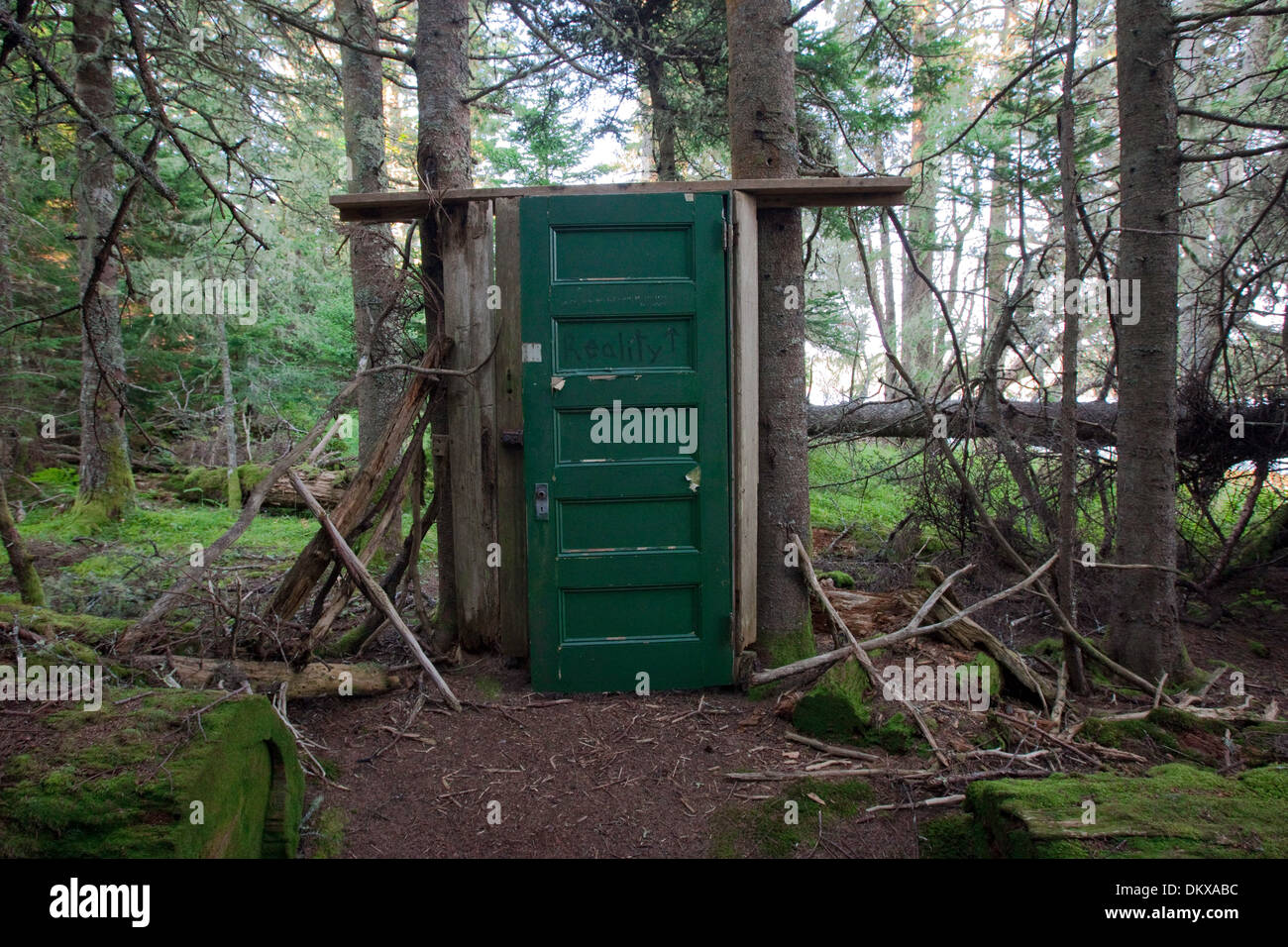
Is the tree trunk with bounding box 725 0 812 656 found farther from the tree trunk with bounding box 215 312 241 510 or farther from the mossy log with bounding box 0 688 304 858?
the tree trunk with bounding box 215 312 241 510

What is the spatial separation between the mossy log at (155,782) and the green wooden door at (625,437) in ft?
5.84

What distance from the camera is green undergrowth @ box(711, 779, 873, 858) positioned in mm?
3447

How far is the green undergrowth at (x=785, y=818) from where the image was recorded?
11.3 feet

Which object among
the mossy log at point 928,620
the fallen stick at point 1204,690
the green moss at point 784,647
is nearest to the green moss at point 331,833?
the green moss at point 784,647

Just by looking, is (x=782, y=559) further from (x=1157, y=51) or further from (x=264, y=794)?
(x=1157, y=51)

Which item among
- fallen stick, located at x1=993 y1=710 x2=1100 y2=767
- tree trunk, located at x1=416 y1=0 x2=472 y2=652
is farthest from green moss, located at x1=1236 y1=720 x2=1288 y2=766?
tree trunk, located at x1=416 y1=0 x2=472 y2=652

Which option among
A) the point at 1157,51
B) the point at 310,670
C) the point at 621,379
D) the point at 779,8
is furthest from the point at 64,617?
the point at 1157,51

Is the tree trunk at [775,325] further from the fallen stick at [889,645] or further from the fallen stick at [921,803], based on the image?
the fallen stick at [921,803]

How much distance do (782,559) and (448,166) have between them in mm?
4185

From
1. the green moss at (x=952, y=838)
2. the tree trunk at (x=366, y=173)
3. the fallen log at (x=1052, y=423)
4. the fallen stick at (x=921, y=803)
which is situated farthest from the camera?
the tree trunk at (x=366, y=173)

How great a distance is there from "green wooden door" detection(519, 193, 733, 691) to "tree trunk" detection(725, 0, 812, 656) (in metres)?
0.38

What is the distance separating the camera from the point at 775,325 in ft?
16.3

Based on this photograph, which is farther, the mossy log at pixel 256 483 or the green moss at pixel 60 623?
the mossy log at pixel 256 483

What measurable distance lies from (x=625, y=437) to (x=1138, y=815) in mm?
3179
